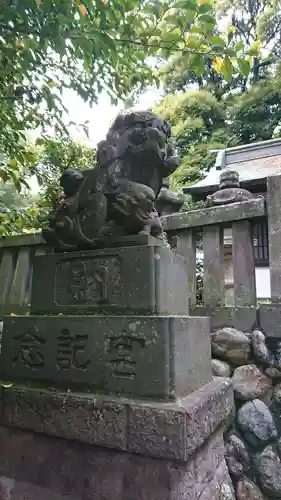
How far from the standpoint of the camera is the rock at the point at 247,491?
184 centimetres

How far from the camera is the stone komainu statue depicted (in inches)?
67.1

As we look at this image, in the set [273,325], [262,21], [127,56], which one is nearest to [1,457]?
[273,325]

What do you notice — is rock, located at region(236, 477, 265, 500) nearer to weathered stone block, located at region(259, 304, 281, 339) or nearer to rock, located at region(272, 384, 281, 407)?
rock, located at region(272, 384, 281, 407)

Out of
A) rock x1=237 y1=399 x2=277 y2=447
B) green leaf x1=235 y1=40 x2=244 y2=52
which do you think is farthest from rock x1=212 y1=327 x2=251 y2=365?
green leaf x1=235 y1=40 x2=244 y2=52

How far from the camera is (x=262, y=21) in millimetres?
16750

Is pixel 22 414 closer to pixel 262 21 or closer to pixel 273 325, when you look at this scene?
pixel 273 325

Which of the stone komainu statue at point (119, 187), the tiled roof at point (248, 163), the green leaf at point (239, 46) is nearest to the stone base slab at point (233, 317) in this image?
the stone komainu statue at point (119, 187)

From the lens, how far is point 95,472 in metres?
1.46

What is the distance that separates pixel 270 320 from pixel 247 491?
1.01m

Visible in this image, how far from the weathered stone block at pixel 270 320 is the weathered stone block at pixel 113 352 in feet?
2.08

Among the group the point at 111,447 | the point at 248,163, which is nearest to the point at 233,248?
the point at 111,447

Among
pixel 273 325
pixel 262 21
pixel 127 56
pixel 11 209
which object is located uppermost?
pixel 262 21

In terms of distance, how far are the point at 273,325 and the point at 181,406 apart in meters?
1.19

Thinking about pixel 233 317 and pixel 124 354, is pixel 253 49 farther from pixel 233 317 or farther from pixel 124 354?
pixel 124 354
